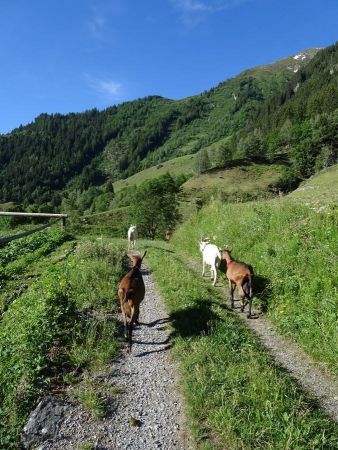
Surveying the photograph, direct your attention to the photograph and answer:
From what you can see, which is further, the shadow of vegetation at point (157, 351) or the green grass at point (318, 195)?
the green grass at point (318, 195)

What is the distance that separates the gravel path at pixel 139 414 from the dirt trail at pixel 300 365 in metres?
2.58

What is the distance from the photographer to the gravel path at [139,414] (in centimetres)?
556

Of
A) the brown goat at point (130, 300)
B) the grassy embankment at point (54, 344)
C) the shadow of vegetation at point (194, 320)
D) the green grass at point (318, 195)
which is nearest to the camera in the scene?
the grassy embankment at point (54, 344)

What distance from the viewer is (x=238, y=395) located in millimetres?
6270

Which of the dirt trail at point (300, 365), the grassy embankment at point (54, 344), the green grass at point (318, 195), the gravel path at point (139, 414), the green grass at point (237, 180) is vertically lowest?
the dirt trail at point (300, 365)

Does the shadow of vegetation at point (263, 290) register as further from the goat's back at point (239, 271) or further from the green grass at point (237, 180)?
the green grass at point (237, 180)

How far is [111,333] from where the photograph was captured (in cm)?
879

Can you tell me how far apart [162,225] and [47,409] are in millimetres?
74723

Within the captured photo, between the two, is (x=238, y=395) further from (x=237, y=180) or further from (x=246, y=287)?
(x=237, y=180)

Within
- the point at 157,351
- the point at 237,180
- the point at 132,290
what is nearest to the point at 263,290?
the point at 157,351

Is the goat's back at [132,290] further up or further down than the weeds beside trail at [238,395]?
further up

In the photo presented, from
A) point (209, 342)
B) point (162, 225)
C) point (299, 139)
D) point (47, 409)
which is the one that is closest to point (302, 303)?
point (209, 342)

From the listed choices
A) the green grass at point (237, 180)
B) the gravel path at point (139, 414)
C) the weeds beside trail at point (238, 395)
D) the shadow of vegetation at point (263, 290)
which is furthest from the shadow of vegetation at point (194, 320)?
the green grass at point (237, 180)

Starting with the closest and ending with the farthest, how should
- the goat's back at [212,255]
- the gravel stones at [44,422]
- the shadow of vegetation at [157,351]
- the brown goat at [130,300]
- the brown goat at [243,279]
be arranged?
the gravel stones at [44,422]
the shadow of vegetation at [157,351]
the brown goat at [130,300]
the brown goat at [243,279]
the goat's back at [212,255]
